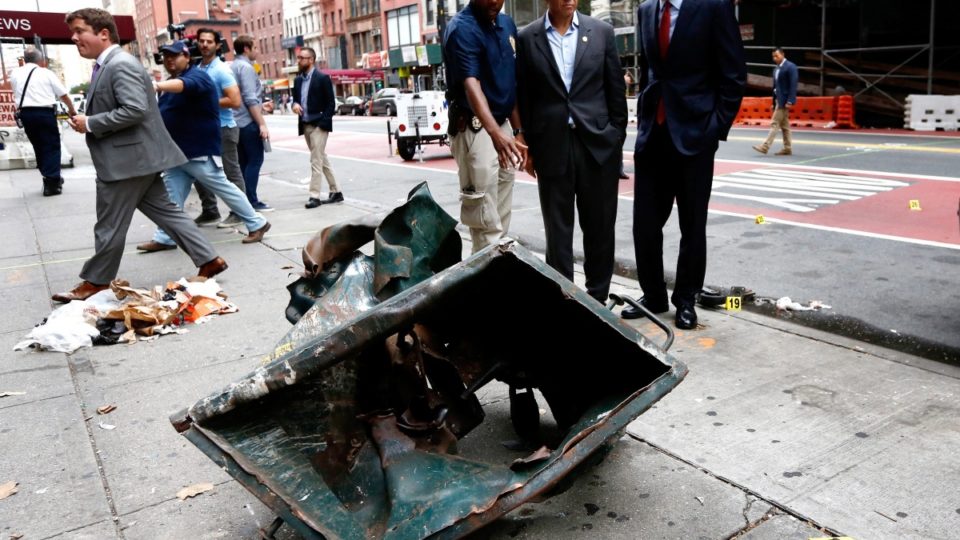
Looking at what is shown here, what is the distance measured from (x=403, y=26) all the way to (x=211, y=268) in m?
71.6

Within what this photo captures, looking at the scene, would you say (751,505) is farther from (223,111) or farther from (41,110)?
(41,110)

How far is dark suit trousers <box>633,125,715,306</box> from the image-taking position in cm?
455

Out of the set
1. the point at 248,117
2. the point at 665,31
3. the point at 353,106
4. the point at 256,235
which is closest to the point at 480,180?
the point at 665,31

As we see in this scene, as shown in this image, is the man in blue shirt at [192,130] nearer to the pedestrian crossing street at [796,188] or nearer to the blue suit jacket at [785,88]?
the pedestrian crossing street at [796,188]

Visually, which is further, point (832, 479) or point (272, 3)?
point (272, 3)

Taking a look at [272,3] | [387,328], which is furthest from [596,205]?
[272,3]

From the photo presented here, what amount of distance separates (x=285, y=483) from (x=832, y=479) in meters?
1.93

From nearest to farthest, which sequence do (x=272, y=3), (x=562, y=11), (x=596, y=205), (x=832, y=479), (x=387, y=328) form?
(x=387, y=328), (x=832, y=479), (x=562, y=11), (x=596, y=205), (x=272, y=3)

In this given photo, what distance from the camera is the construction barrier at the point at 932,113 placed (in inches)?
708

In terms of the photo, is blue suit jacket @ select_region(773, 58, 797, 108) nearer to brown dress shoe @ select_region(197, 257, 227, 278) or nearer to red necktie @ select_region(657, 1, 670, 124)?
red necktie @ select_region(657, 1, 670, 124)

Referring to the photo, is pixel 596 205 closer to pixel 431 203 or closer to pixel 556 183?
pixel 556 183

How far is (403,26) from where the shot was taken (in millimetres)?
73625

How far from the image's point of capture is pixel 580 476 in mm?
2926

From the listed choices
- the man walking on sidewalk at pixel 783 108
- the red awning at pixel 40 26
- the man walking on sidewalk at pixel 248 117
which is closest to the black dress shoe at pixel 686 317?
the man walking on sidewalk at pixel 248 117
